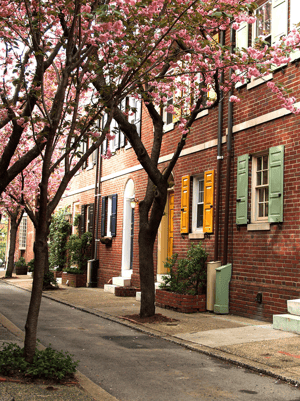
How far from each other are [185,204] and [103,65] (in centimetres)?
775

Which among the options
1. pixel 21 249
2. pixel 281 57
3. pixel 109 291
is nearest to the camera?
pixel 281 57

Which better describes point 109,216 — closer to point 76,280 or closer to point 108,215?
point 108,215

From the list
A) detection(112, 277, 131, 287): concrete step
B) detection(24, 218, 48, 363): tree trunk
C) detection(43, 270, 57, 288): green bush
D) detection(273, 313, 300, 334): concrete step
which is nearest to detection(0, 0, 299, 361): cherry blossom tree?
detection(24, 218, 48, 363): tree trunk

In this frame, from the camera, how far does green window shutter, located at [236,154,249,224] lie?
11414 millimetres

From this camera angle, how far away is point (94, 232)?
70.2 feet

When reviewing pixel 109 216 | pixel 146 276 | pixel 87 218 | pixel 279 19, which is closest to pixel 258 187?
pixel 146 276

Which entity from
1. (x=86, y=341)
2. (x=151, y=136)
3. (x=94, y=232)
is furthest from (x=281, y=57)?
(x=94, y=232)

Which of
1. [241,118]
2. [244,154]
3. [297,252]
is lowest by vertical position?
[297,252]

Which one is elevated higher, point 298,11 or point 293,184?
point 298,11

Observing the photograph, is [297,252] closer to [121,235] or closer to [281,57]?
[281,57]

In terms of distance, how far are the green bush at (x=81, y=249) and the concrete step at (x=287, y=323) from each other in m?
13.0

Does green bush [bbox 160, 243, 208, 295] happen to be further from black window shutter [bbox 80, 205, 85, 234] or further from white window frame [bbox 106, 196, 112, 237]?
black window shutter [bbox 80, 205, 85, 234]

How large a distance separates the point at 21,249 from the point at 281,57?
29869 mm

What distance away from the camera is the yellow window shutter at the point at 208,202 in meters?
12.7
